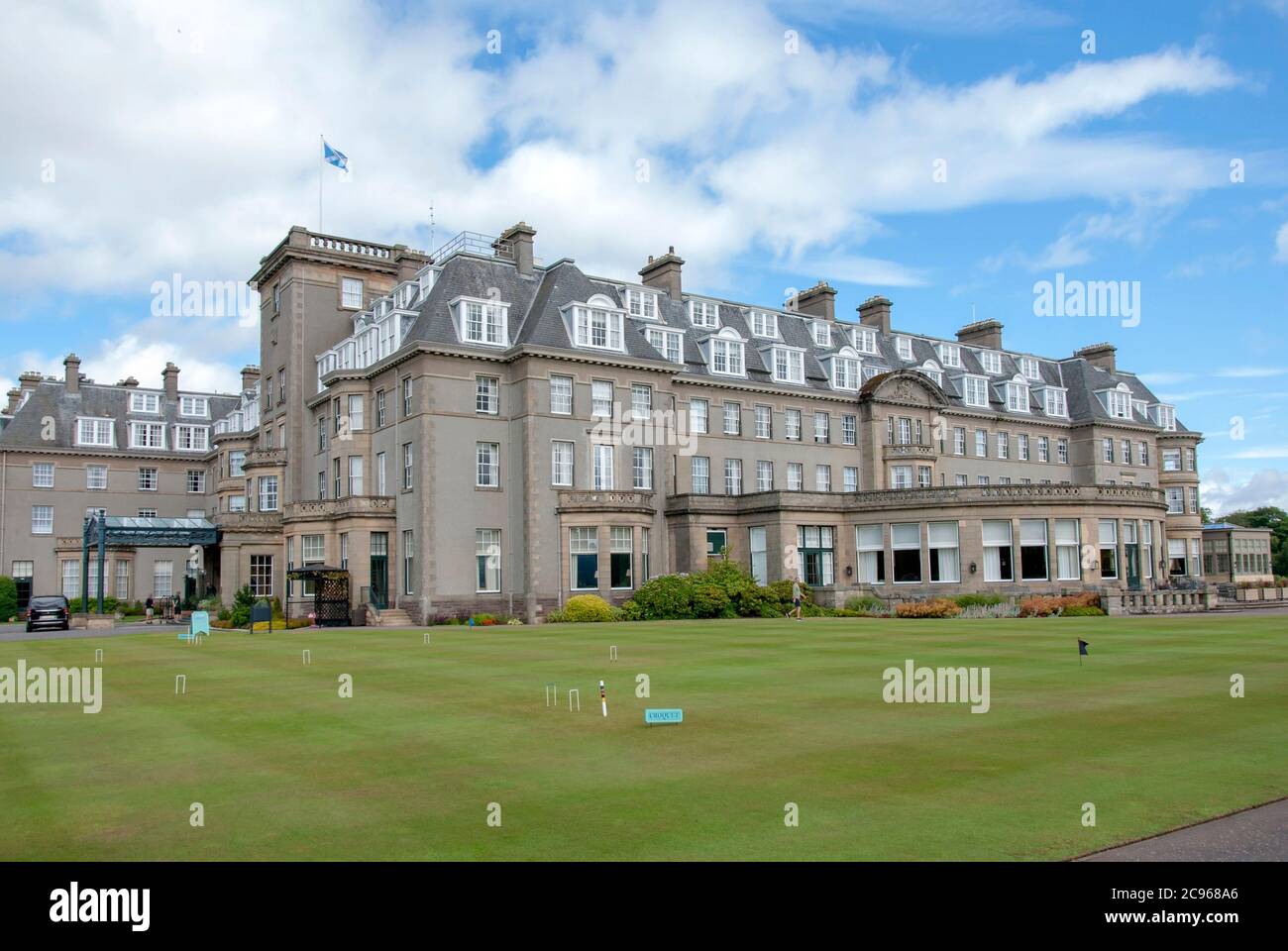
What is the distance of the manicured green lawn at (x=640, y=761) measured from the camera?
899cm

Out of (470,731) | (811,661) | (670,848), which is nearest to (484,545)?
(811,661)

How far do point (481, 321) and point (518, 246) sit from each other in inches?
269

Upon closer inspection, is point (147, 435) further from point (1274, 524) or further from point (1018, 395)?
point (1274, 524)

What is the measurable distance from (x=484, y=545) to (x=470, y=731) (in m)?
34.4

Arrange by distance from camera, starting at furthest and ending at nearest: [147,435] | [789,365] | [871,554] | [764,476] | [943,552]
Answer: [147,435] → [789,365] → [764,476] → [871,554] → [943,552]

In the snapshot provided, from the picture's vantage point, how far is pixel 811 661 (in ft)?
74.9

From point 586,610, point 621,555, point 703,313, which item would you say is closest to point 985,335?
point 703,313

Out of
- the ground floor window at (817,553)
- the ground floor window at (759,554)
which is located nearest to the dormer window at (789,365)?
the ground floor window at (817,553)

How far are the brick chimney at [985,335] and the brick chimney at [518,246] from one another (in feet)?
130

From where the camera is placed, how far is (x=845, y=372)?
212ft

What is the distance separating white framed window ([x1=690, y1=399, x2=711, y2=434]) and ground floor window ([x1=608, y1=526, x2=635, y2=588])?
30.4 feet

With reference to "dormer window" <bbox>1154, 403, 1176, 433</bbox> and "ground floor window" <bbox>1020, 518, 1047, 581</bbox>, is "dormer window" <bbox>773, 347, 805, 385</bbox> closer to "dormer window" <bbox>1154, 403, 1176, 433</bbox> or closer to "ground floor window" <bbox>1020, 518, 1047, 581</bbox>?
"ground floor window" <bbox>1020, 518, 1047, 581</bbox>

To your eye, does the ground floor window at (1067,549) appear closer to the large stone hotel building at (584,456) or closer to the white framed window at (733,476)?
the large stone hotel building at (584,456)

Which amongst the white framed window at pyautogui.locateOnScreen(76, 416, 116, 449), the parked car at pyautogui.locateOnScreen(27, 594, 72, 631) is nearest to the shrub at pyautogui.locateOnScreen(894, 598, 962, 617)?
the parked car at pyautogui.locateOnScreen(27, 594, 72, 631)
